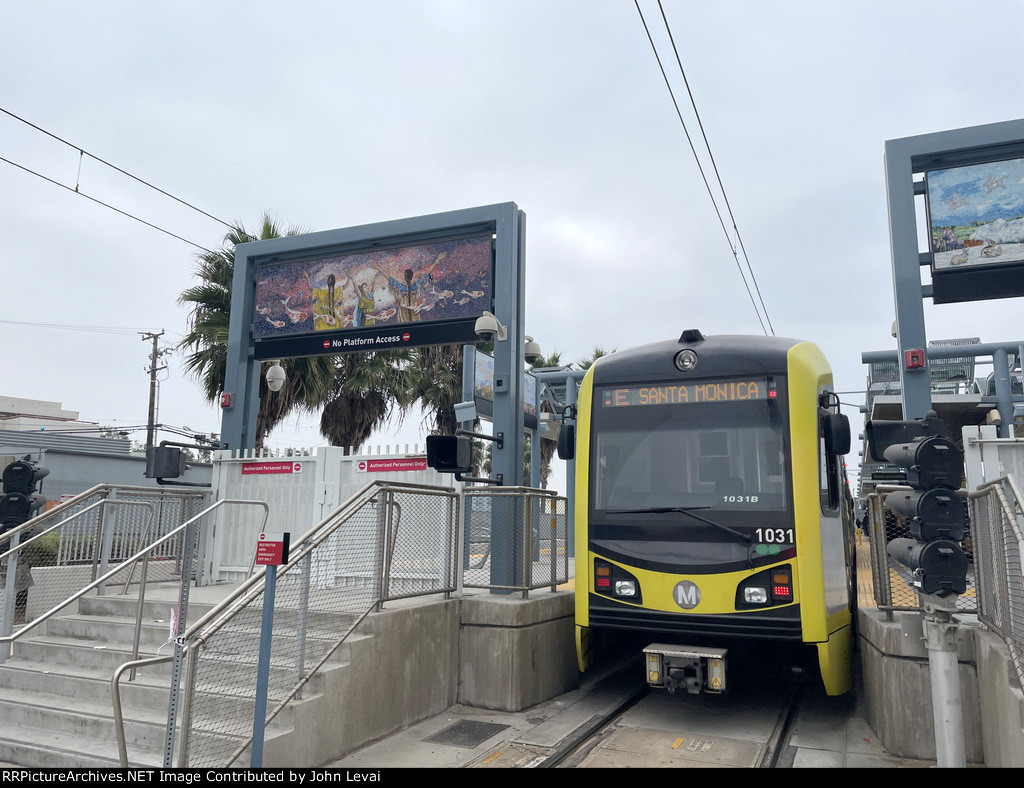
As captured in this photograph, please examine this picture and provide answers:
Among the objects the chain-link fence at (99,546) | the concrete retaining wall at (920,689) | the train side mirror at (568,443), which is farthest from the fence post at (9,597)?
the concrete retaining wall at (920,689)

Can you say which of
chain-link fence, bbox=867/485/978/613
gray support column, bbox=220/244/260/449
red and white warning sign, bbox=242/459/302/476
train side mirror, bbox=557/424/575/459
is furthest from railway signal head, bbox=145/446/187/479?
chain-link fence, bbox=867/485/978/613

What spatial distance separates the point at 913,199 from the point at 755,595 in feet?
16.8

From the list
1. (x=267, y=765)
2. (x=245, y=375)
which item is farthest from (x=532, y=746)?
(x=245, y=375)

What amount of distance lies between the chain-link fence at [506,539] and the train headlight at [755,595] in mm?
2352

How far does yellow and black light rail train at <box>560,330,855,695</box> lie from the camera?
670 cm

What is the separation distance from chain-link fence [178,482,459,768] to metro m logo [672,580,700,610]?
8.00ft

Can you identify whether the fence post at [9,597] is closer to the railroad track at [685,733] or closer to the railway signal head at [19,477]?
the railway signal head at [19,477]

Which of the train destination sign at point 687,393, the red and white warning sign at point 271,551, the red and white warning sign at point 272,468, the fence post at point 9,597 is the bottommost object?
the fence post at point 9,597

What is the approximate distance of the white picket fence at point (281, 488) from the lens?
391 inches

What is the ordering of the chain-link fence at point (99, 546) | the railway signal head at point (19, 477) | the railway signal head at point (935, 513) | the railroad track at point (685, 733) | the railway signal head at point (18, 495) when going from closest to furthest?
the railway signal head at point (935, 513)
the railroad track at point (685, 733)
the railway signal head at point (18, 495)
the railway signal head at point (19, 477)
the chain-link fence at point (99, 546)
